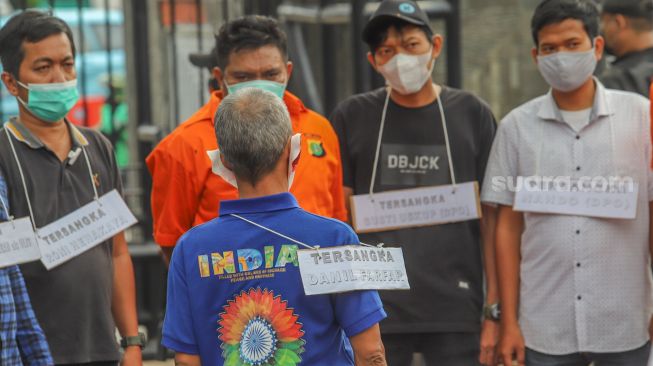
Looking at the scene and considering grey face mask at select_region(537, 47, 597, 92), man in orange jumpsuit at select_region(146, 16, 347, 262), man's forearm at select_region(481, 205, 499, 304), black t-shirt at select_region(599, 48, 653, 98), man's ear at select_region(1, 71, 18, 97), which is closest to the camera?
man in orange jumpsuit at select_region(146, 16, 347, 262)

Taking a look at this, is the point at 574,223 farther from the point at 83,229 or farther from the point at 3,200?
the point at 3,200

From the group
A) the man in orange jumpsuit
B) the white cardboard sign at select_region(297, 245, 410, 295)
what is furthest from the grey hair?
the man in orange jumpsuit

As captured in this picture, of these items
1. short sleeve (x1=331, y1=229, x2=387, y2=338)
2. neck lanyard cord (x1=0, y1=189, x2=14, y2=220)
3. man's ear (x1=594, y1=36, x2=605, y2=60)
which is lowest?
short sleeve (x1=331, y1=229, x2=387, y2=338)

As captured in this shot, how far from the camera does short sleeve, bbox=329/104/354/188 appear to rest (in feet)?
15.0

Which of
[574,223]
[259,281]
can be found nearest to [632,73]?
[574,223]

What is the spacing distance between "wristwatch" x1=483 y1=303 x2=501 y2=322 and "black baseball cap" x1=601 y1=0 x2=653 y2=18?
1.87 metres

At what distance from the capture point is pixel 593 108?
430 cm

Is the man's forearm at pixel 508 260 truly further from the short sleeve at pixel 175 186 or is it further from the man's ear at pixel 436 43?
the short sleeve at pixel 175 186

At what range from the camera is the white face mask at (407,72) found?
4.45 metres

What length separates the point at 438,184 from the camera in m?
4.49

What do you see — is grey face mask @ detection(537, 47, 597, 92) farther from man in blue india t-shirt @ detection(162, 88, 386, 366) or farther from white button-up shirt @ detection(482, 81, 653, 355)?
man in blue india t-shirt @ detection(162, 88, 386, 366)

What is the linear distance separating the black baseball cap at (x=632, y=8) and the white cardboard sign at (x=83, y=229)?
2663 millimetres

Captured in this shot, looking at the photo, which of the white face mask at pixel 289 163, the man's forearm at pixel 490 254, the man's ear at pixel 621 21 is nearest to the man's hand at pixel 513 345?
the man's forearm at pixel 490 254

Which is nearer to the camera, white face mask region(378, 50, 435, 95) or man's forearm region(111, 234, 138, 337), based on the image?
man's forearm region(111, 234, 138, 337)
